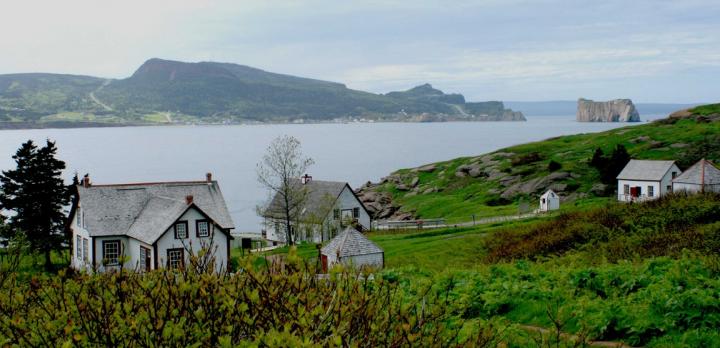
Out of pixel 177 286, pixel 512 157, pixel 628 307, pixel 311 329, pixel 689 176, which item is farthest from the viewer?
pixel 512 157

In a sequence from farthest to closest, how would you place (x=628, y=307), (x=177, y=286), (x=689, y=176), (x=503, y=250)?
(x=689, y=176)
(x=503, y=250)
(x=628, y=307)
(x=177, y=286)

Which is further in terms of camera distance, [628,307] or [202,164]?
[202,164]

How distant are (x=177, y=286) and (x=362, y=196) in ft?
290

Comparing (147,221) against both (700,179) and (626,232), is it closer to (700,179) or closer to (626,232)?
(626,232)

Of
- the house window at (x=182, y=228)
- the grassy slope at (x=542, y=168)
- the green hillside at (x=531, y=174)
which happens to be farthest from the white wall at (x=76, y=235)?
the grassy slope at (x=542, y=168)

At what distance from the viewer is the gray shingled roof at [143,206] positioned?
46.3 metres

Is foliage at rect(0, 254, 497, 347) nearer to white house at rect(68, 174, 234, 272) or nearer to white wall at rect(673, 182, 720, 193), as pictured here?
white house at rect(68, 174, 234, 272)

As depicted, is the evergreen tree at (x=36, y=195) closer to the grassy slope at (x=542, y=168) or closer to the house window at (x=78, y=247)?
the house window at (x=78, y=247)

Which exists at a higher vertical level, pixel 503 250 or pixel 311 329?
pixel 311 329

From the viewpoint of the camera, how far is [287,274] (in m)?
7.79

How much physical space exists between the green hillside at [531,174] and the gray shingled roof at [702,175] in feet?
28.3

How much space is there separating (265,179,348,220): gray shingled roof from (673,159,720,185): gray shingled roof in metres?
33.5

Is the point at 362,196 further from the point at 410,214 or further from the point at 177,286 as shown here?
the point at 177,286

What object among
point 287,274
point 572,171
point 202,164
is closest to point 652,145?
point 572,171
